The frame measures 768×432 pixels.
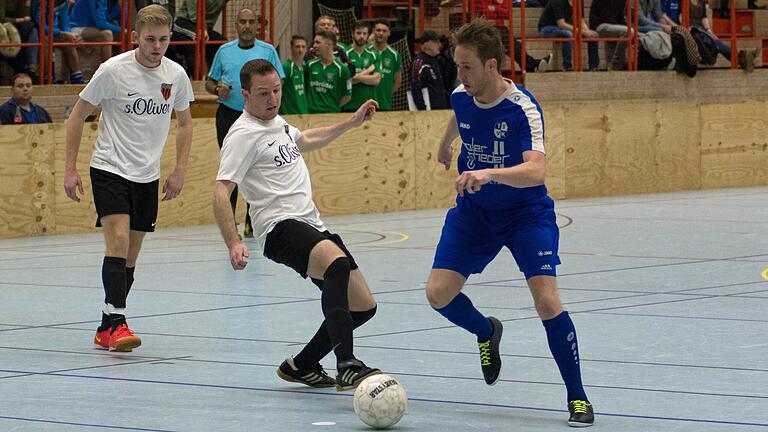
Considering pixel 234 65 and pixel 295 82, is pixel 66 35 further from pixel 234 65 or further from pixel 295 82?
pixel 234 65

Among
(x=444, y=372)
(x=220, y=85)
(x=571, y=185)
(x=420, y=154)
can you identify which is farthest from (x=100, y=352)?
(x=571, y=185)

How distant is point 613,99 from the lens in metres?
25.4

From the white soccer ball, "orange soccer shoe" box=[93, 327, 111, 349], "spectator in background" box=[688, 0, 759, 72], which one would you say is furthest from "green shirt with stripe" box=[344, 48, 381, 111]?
the white soccer ball

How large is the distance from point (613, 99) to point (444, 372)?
18010 mm

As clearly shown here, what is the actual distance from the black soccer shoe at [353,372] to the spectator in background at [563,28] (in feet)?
62.5

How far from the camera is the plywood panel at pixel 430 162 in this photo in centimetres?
2003

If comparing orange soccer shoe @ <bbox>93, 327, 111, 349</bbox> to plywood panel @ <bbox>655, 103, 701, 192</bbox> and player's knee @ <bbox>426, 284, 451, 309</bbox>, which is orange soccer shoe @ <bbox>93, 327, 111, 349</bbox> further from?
plywood panel @ <bbox>655, 103, 701, 192</bbox>

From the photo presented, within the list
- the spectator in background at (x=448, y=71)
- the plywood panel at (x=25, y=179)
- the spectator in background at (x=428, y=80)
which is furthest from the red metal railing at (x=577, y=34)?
the plywood panel at (x=25, y=179)

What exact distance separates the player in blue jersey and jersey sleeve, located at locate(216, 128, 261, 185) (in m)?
1.08

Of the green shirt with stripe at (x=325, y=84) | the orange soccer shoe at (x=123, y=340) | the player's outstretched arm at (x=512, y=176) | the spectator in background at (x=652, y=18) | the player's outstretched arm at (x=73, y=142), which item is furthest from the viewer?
the spectator in background at (x=652, y=18)

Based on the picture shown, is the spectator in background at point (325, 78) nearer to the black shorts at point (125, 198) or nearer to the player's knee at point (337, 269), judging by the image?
the black shorts at point (125, 198)

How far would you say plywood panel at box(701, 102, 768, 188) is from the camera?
919 inches

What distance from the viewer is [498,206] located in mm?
7219

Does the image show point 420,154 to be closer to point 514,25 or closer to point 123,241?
point 514,25
